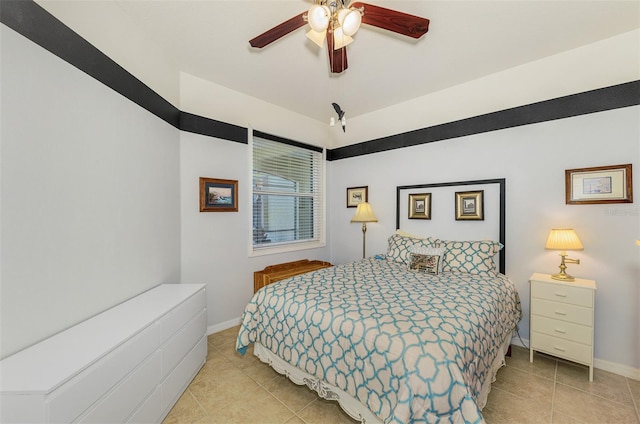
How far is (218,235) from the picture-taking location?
2906mm

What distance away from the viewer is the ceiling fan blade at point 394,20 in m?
1.36

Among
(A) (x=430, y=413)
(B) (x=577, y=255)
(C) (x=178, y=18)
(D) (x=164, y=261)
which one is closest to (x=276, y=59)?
(C) (x=178, y=18)

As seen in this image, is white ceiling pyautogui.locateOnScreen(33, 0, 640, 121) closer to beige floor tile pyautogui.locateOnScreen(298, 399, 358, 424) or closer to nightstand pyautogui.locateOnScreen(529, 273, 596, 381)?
nightstand pyautogui.locateOnScreen(529, 273, 596, 381)

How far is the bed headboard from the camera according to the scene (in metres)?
2.65

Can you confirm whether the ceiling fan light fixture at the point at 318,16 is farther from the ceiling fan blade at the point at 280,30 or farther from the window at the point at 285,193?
the window at the point at 285,193

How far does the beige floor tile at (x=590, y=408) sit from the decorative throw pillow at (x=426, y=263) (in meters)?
1.17

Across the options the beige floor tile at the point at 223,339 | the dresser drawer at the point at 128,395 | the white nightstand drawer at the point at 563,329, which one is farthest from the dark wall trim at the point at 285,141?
the white nightstand drawer at the point at 563,329

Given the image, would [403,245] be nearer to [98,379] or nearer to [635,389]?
[635,389]

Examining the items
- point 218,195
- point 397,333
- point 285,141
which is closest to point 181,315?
point 218,195

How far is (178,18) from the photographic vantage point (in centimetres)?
192

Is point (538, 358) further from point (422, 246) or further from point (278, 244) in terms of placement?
point (278, 244)

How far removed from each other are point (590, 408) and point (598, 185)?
Result: 1.74 m

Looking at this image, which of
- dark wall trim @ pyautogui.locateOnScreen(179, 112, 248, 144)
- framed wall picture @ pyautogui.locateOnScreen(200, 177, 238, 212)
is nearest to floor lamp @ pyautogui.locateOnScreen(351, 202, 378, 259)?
framed wall picture @ pyautogui.locateOnScreen(200, 177, 238, 212)

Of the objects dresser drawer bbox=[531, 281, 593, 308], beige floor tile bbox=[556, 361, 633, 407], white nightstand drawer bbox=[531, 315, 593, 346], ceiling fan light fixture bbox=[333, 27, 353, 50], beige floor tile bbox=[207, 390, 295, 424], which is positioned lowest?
beige floor tile bbox=[207, 390, 295, 424]
